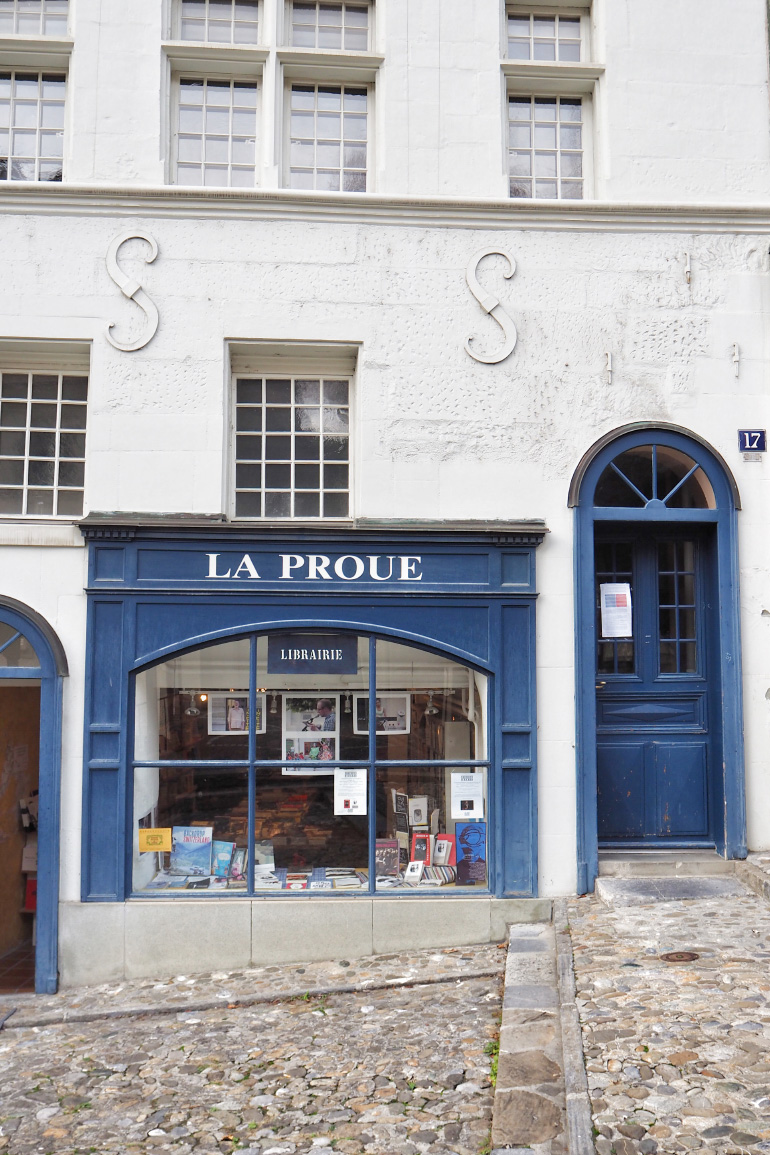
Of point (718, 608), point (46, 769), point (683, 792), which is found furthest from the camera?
point (683, 792)

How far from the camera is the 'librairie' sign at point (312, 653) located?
784 centimetres

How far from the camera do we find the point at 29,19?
827cm

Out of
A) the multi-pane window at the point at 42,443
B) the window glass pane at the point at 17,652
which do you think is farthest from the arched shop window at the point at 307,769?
the multi-pane window at the point at 42,443

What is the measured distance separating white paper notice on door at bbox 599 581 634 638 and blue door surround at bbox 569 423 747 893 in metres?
0.39

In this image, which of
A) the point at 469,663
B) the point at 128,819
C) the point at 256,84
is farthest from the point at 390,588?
the point at 256,84

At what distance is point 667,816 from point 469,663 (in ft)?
7.62

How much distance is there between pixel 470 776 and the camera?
25.8ft

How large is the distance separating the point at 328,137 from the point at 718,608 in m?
Result: 5.63

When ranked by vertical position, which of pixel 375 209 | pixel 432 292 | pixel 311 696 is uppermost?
pixel 375 209

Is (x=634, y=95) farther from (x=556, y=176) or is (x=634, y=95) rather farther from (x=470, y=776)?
(x=470, y=776)

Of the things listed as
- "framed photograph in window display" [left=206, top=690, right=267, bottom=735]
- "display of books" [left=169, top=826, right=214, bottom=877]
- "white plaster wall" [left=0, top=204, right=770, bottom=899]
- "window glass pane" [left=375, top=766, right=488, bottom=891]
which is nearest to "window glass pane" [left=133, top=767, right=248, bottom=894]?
"display of books" [left=169, top=826, right=214, bottom=877]

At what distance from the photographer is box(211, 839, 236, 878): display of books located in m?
7.83

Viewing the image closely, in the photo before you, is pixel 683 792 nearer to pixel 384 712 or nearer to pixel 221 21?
pixel 384 712

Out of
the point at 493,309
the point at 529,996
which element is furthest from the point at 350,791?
the point at 493,309
